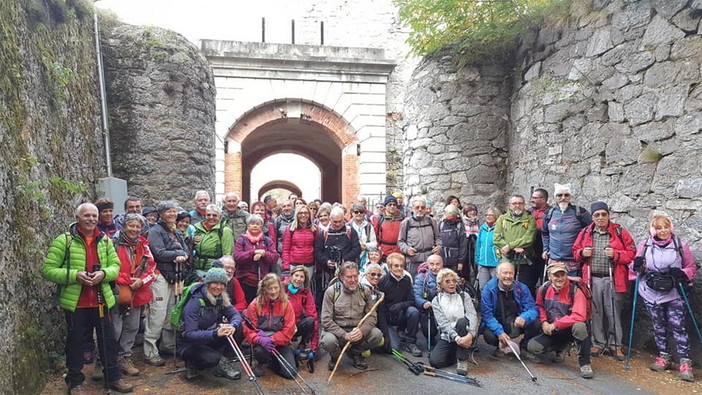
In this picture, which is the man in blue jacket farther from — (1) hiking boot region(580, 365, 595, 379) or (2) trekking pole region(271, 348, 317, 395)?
(2) trekking pole region(271, 348, 317, 395)

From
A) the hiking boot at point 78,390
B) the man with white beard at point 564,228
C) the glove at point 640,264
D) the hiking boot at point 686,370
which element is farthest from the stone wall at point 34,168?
the hiking boot at point 686,370

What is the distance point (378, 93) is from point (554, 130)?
6802mm

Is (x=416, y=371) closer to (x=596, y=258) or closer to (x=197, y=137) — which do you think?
(x=596, y=258)

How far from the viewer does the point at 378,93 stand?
1283 cm

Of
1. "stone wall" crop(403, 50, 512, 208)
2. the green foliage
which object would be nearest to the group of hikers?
"stone wall" crop(403, 50, 512, 208)

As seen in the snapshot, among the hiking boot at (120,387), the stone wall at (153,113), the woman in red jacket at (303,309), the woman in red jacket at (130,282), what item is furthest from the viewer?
the stone wall at (153,113)

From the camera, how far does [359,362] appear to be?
4.66m

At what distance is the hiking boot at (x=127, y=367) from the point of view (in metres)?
4.27

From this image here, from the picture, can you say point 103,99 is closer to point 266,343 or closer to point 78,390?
point 78,390

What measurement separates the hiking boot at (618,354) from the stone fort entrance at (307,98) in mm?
8006

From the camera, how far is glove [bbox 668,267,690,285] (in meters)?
4.44

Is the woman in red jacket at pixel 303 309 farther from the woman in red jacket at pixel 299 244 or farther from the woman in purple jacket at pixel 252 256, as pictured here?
the woman in red jacket at pixel 299 244

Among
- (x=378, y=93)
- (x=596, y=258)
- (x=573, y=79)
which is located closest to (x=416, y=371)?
(x=596, y=258)

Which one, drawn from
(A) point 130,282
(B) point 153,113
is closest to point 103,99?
(B) point 153,113
